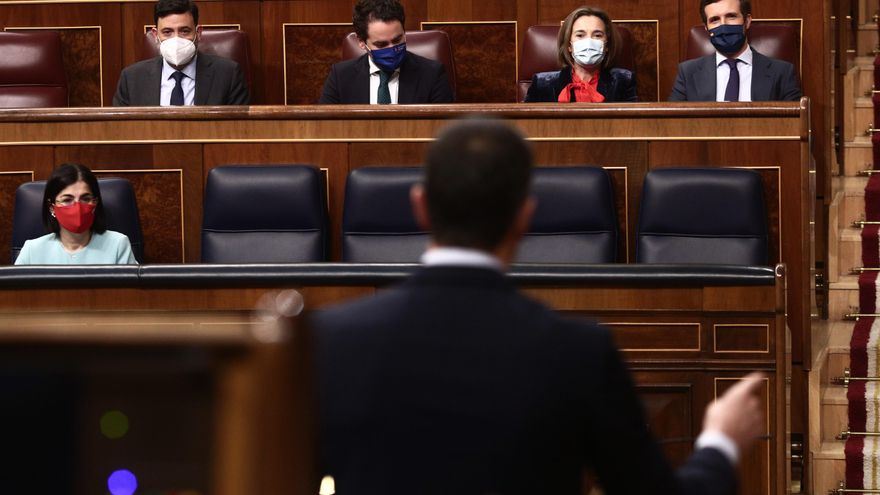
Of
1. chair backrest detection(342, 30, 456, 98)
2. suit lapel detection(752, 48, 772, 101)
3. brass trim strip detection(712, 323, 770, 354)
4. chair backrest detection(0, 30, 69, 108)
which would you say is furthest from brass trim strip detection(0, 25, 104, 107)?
brass trim strip detection(712, 323, 770, 354)

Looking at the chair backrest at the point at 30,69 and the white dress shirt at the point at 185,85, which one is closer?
the white dress shirt at the point at 185,85

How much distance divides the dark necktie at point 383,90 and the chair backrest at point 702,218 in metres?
0.59

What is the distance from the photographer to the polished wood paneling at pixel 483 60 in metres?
2.70

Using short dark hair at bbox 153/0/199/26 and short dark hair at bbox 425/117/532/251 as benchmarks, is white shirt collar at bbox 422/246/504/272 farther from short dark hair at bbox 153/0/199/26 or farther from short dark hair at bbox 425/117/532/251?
short dark hair at bbox 153/0/199/26

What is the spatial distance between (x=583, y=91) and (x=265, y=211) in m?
0.58

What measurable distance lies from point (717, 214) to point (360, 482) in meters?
1.45

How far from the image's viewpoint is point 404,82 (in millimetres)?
2369

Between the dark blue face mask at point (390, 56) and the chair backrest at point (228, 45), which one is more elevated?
the chair backrest at point (228, 45)

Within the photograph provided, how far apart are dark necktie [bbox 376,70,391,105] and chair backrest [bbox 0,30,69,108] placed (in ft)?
2.18

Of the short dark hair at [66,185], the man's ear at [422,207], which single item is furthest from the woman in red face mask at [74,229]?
the man's ear at [422,207]

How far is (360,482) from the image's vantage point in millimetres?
562

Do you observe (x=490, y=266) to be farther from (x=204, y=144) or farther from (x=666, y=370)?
(x=204, y=144)

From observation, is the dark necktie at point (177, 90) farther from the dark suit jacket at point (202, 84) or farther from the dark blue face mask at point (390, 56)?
the dark blue face mask at point (390, 56)

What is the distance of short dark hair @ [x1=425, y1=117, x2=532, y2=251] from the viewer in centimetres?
58
